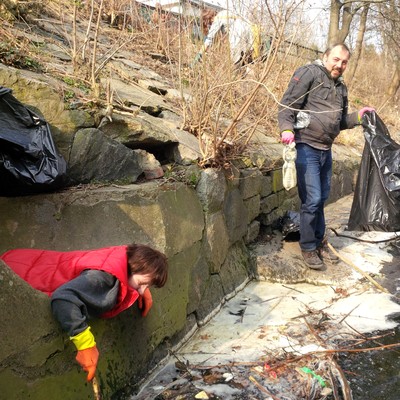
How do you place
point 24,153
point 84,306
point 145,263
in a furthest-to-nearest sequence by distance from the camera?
point 24,153 → point 145,263 → point 84,306

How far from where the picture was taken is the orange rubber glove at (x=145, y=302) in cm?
262

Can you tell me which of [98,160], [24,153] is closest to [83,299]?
[24,153]

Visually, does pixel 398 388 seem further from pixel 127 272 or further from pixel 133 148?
pixel 133 148

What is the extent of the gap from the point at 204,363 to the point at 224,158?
1.90 metres

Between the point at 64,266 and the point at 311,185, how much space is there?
106 inches

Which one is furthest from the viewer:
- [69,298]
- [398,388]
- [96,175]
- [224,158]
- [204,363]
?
[224,158]

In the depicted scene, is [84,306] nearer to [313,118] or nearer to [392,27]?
[313,118]

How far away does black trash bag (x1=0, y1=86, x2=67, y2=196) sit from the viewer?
243cm

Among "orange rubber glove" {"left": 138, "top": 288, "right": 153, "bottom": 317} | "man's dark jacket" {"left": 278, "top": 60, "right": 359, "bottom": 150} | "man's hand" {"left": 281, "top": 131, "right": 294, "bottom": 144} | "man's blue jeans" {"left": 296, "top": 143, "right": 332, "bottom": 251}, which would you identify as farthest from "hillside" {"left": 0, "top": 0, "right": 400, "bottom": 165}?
"orange rubber glove" {"left": 138, "top": 288, "right": 153, "bottom": 317}

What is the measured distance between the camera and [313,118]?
161 inches

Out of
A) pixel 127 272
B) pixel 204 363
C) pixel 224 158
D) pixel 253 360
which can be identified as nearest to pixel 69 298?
pixel 127 272

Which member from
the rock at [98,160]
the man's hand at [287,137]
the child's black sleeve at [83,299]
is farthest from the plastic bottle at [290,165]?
the child's black sleeve at [83,299]

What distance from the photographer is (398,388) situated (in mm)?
2568

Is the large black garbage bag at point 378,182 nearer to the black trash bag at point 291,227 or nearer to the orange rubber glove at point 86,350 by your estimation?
the black trash bag at point 291,227
